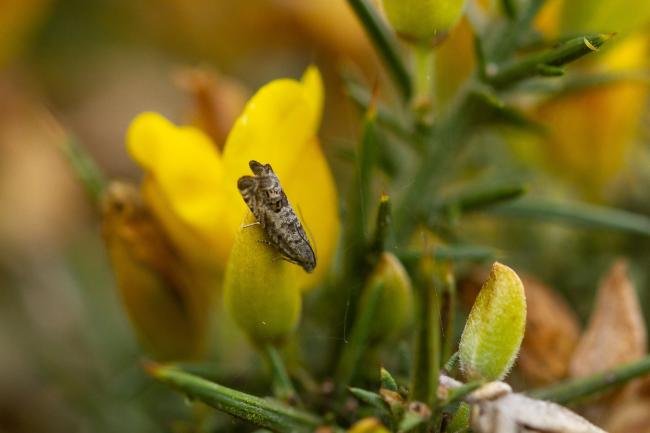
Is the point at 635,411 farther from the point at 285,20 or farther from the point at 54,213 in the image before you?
the point at 54,213

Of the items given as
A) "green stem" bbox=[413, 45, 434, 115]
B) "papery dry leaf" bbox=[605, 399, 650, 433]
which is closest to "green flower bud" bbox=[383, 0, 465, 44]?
"green stem" bbox=[413, 45, 434, 115]

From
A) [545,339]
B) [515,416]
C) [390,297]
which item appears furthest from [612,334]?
[515,416]

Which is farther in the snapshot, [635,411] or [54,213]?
[54,213]

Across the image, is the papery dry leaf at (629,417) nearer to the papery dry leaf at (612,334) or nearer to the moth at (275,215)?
the papery dry leaf at (612,334)

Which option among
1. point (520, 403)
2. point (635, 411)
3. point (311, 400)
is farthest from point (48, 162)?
point (520, 403)

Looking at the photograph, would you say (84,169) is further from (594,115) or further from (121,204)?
(594,115)

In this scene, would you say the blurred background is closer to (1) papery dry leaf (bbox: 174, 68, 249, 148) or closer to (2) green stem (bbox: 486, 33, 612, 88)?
(1) papery dry leaf (bbox: 174, 68, 249, 148)
